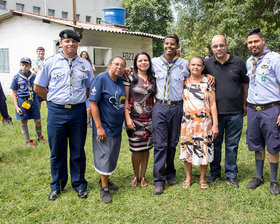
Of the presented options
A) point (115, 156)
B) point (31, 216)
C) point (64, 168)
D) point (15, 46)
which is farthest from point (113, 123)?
point (15, 46)

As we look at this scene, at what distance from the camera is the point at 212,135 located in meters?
3.82

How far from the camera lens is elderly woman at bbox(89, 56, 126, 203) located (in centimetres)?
349

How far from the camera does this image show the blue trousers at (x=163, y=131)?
3.82 metres

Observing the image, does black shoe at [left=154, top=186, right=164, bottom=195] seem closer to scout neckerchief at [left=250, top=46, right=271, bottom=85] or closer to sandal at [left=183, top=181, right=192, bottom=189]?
sandal at [left=183, top=181, right=192, bottom=189]

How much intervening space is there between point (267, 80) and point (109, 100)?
2.09 meters

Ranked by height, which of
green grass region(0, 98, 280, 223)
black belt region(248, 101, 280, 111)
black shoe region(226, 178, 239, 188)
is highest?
black belt region(248, 101, 280, 111)

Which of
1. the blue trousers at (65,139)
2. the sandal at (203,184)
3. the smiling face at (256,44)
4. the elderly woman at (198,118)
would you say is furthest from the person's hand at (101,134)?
the smiling face at (256,44)

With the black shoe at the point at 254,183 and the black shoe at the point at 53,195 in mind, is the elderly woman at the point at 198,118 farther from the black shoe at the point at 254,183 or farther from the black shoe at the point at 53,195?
the black shoe at the point at 53,195

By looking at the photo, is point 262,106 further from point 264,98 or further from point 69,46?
point 69,46

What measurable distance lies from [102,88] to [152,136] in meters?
1.01

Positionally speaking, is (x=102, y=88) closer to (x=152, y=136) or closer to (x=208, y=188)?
(x=152, y=136)

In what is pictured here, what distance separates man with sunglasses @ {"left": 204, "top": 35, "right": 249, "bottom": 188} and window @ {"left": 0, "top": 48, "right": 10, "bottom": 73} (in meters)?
13.4

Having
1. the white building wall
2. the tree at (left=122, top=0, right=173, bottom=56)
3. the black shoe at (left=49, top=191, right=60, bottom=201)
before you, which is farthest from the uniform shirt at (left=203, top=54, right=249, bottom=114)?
the white building wall

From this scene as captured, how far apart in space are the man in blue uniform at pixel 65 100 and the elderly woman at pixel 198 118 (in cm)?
138
